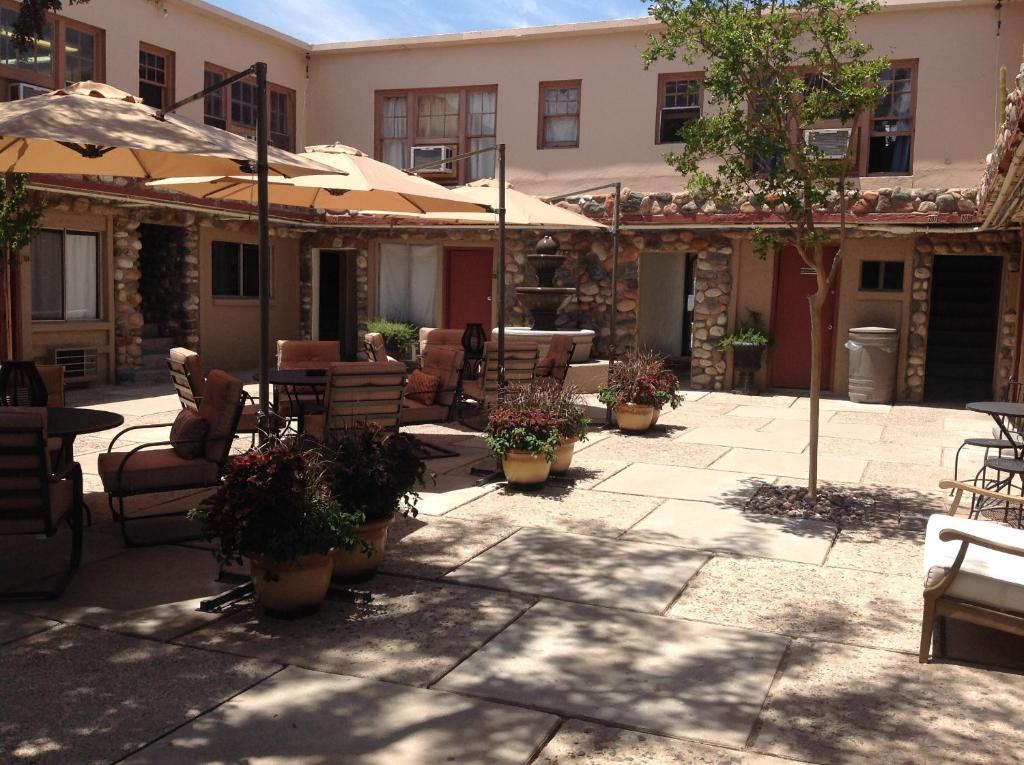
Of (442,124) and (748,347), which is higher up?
(442,124)

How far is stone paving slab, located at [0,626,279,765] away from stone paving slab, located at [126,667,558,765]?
0.12 metres

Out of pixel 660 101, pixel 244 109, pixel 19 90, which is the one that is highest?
pixel 660 101

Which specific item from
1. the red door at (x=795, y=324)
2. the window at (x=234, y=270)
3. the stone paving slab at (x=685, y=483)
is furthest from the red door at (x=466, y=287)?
the stone paving slab at (x=685, y=483)

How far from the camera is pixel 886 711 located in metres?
3.44

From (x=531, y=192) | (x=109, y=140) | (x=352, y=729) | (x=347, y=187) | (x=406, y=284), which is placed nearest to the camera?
(x=352, y=729)

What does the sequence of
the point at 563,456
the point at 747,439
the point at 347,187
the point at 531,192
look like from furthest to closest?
the point at 531,192 → the point at 747,439 → the point at 563,456 → the point at 347,187

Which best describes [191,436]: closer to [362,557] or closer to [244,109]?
[362,557]

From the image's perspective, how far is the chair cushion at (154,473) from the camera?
17.3 ft

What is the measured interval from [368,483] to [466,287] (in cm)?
1252

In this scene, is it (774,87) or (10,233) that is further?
(10,233)

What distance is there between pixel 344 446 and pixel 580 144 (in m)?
11.7

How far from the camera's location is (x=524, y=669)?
3.77 meters

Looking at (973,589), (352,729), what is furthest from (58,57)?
(973,589)

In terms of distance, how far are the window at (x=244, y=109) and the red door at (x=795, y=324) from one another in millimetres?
8932
